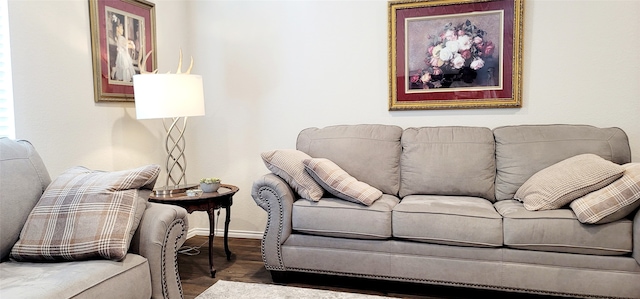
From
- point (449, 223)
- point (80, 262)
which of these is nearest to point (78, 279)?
point (80, 262)

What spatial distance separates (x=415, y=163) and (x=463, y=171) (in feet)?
1.05

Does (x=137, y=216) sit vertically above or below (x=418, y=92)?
below

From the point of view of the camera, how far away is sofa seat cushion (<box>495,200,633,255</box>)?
2105 millimetres

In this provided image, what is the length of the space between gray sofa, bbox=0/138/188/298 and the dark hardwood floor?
0.67 meters

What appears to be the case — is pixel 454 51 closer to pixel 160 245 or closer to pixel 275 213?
pixel 275 213

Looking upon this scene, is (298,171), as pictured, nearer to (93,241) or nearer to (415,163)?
(415,163)

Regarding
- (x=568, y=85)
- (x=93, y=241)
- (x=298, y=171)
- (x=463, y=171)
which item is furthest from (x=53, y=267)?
(x=568, y=85)

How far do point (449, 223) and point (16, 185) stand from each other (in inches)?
83.6

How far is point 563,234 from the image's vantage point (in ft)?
7.04

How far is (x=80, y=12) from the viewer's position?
2.67 meters

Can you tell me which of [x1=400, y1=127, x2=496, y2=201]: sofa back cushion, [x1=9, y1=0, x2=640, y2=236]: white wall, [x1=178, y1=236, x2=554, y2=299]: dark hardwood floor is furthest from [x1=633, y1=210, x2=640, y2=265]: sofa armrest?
[x1=9, y1=0, x2=640, y2=236]: white wall

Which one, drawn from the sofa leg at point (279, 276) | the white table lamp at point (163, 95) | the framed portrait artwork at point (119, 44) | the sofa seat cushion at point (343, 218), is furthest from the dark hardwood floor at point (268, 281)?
the framed portrait artwork at point (119, 44)

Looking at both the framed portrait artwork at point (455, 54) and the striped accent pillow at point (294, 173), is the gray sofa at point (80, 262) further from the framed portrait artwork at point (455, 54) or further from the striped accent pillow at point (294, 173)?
the framed portrait artwork at point (455, 54)

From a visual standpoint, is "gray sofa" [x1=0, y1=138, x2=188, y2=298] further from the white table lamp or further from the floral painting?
the floral painting
